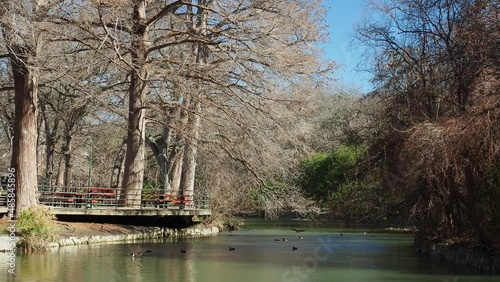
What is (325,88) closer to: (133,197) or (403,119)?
(403,119)

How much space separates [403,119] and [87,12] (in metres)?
11.0

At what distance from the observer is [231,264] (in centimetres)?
1870

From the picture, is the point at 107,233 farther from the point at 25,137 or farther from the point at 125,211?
the point at 25,137

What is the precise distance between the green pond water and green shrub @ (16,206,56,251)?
0.52 metres

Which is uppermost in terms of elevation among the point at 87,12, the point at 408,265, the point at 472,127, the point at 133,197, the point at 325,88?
the point at 87,12

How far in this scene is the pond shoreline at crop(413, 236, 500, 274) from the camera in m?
17.2

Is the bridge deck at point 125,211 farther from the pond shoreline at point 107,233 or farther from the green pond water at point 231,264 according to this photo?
the green pond water at point 231,264

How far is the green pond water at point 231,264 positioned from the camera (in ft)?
52.4

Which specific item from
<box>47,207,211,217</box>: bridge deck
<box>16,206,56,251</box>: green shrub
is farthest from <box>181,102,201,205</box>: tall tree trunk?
<box>16,206,56,251</box>: green shrub

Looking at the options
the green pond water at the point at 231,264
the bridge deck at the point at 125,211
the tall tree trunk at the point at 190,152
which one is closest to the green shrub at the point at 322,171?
the tall tree trunk at the point at 190,152

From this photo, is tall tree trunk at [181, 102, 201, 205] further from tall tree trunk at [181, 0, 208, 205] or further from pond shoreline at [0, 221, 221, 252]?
pond shoreline at [0, 221, 221, 252]

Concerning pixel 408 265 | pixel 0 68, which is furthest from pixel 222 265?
pixel 0 68

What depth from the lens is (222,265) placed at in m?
18.5

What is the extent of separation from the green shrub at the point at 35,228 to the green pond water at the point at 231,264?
52 centimetres
